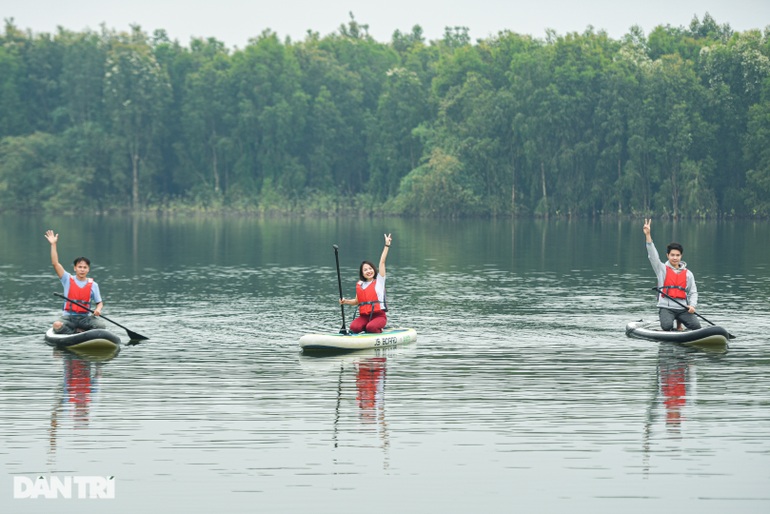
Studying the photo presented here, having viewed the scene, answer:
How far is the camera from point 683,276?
77.2ft

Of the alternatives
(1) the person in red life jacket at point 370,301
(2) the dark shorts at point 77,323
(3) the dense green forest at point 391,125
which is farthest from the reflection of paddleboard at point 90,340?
(3) the dense green forest at point 391,125

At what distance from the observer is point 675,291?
2359cm

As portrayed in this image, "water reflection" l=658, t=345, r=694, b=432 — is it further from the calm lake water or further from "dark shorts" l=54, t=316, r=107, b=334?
"dark shorts" l=54, t=316, r=107, b=334

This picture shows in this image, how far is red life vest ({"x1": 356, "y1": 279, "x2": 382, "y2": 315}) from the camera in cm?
2295

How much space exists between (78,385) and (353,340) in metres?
5.56

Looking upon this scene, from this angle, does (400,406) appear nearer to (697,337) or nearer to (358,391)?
(358,391)

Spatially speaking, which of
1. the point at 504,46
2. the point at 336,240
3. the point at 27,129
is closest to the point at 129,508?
the point at 336,240

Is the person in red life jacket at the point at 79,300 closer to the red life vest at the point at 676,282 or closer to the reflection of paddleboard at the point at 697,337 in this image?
the reflection of paddleboard at the point at 697,337

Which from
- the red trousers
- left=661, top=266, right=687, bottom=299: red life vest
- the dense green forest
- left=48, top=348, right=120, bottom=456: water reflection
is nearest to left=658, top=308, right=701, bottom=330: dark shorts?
left=661, top=266, right=687, bottom=299: red life vest

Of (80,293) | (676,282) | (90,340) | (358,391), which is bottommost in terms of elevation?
(358,391)

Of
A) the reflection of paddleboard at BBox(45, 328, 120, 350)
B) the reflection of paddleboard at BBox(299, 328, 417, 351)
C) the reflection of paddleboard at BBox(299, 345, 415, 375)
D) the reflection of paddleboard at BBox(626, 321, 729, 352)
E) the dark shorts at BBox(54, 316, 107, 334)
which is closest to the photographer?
the reflection of paddleboard at BBox(299, 345, 415, 375)

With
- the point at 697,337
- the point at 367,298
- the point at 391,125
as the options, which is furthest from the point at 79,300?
the point at 391,125

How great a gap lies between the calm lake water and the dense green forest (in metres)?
66.5

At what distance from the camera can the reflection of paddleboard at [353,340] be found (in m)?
22.0
